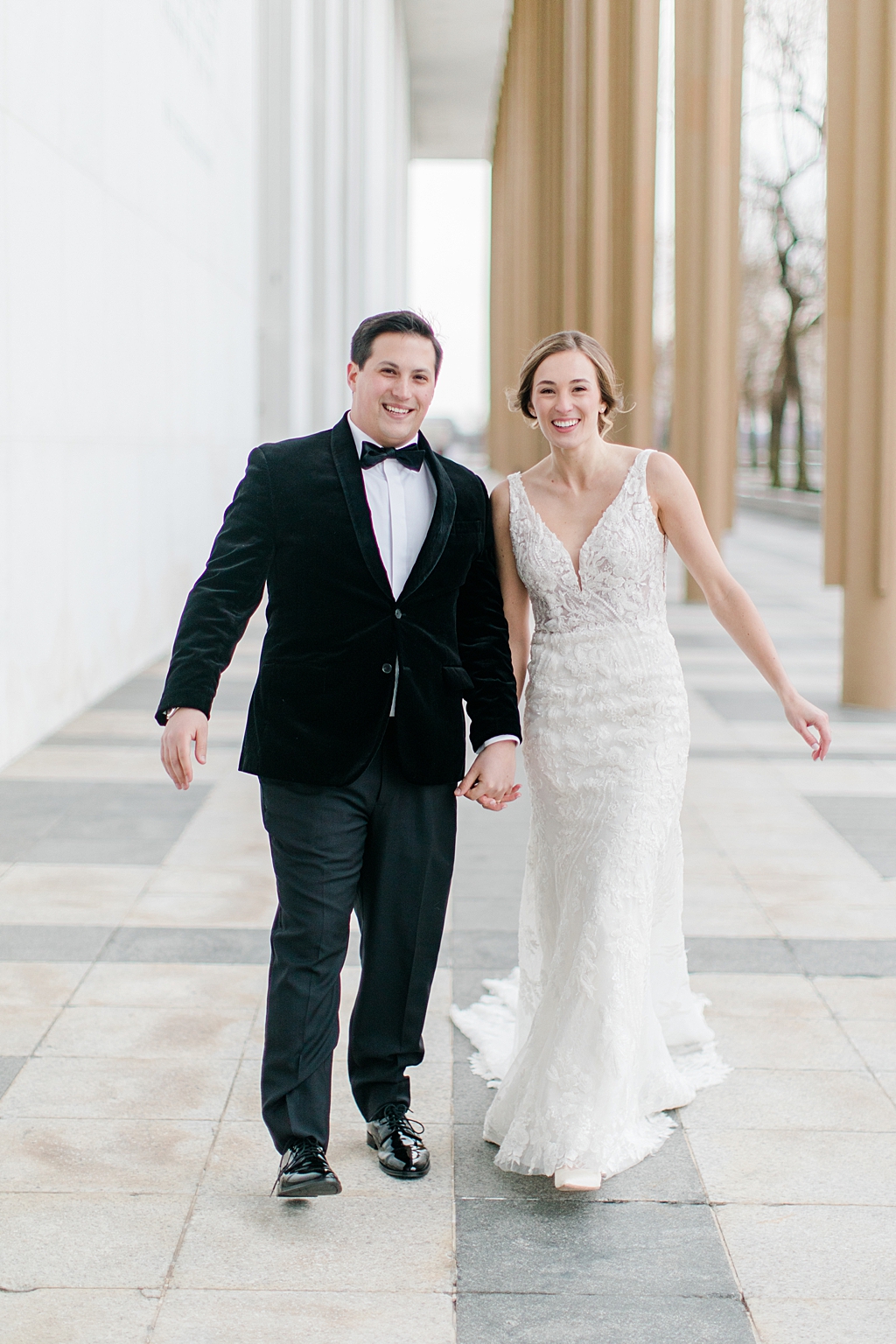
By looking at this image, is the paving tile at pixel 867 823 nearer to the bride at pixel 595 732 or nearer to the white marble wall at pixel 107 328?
the bride at pixel 595 732

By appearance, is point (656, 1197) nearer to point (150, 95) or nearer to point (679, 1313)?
point (679, 1313)

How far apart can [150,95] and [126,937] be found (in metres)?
7.96

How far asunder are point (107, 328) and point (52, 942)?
6.00 metres

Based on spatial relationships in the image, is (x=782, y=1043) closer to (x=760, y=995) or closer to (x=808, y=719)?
(x=760, y=995)

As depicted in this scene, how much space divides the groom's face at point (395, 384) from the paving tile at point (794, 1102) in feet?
5.98

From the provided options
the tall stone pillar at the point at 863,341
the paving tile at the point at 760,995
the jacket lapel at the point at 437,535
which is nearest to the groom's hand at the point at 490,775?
the jacket lapel at the point at 437,535

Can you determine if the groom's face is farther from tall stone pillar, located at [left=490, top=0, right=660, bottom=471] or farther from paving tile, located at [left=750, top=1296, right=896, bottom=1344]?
tall stone pillar, located at [left=490, top=0, right=660, bottom=471]

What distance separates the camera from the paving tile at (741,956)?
4.81m

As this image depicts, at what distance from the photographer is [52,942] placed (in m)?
4.97

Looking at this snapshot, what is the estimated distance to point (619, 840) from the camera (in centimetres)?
343

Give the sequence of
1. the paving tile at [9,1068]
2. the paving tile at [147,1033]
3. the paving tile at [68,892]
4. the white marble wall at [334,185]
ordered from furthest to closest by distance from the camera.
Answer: the white marble wall at [334,185] → the paving tile at [68,892] → the paving tile at [147,1033] → the paving tile at [9,1068]

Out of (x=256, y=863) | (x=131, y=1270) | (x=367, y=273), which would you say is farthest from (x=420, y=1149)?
(x=367, y=273)

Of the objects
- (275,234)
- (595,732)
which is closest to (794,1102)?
(595,732)

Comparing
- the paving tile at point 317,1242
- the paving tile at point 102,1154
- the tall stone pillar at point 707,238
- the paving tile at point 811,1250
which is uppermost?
the tall stone pillar at point 707,238
